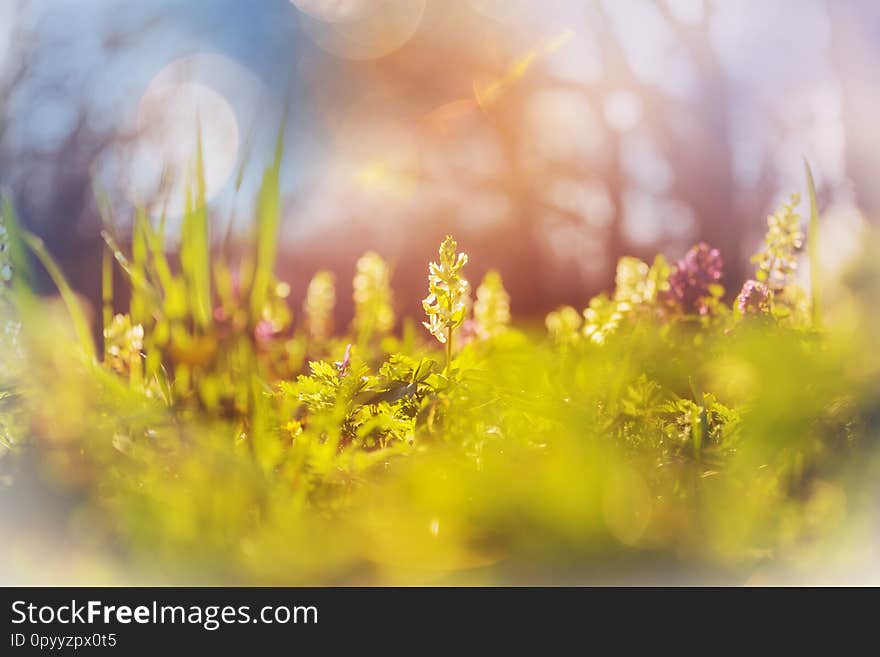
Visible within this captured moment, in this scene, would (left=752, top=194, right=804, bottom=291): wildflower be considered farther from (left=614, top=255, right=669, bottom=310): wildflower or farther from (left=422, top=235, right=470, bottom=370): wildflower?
(left=422, top=235, right=470, bottom=370): wildflower

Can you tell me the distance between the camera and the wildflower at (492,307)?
115 centimetres

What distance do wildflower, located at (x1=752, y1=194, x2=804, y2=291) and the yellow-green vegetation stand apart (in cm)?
17

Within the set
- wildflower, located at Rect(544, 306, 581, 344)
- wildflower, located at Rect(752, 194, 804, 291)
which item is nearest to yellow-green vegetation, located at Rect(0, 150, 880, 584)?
wildflower, located at Rect(752, 194, 804, 291)

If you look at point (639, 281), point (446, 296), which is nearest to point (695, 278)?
point (639, 281)

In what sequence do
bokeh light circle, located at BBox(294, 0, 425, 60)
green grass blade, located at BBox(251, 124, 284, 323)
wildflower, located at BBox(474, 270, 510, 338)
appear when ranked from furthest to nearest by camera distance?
1. wildflower, located at BBox(474, 270, 510, 338)
2. bokeh light circle, located at BBox(294, 0, 425, 60)
3. green grass blade, located at BBox(251, 124, 284, 323)

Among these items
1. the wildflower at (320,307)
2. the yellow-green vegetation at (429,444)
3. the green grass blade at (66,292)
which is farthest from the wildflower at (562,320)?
the green grass blade at (66,292)

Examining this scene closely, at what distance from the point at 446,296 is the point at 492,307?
16.9 inches

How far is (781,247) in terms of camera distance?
1.05 m

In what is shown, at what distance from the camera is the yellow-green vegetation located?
721 millimetres

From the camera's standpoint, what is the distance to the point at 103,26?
1031 millimetres

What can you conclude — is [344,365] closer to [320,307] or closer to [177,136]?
[177,136]

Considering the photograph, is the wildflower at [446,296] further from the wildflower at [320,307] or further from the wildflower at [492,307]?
the wildflower at [320,307]
